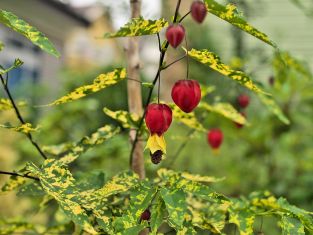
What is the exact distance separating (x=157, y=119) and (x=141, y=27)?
177 mm

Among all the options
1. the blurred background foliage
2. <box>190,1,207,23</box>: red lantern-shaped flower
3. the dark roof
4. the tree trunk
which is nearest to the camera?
<box>190,1,207,23</box>: red lantern-shaped flower

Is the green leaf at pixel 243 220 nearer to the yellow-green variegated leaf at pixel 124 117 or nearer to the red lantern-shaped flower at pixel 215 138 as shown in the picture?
the yellow-green variegated leaf at pixel 124 117

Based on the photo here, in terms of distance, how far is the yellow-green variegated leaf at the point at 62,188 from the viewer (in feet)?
3.30

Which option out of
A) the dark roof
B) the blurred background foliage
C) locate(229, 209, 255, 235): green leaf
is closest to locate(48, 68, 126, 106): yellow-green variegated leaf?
locate(229, 209, 255, 235): green leaf

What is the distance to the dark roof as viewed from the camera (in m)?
9.34

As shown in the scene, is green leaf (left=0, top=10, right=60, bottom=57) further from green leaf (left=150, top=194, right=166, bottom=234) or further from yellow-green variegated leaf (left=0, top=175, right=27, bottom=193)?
yellow-green variegated leaf (left=0, top=175, right=27, bottom=193)

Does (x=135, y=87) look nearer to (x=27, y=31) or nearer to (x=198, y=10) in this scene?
(x=198, y=10)

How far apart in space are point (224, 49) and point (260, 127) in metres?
5.61

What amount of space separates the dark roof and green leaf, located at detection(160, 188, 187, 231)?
8489mm

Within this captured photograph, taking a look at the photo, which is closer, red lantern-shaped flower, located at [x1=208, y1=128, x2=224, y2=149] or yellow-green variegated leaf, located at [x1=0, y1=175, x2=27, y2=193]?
yellow-green variegated leaf, located at [x1=0, y1=175, x2=27, y2=193]

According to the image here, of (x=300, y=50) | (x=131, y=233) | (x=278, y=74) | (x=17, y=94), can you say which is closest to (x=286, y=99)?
(x=278, y=74)

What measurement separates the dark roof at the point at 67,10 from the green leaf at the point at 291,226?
8.47 meters

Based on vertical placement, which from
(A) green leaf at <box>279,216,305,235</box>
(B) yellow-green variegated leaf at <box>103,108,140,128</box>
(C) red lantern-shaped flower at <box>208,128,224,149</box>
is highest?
(B) yellow-green variegated leaf at <box>103,108,140,128</box>

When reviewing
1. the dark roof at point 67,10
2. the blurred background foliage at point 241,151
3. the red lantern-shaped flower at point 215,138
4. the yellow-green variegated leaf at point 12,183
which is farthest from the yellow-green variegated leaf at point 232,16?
the dark roof at point 67,10
